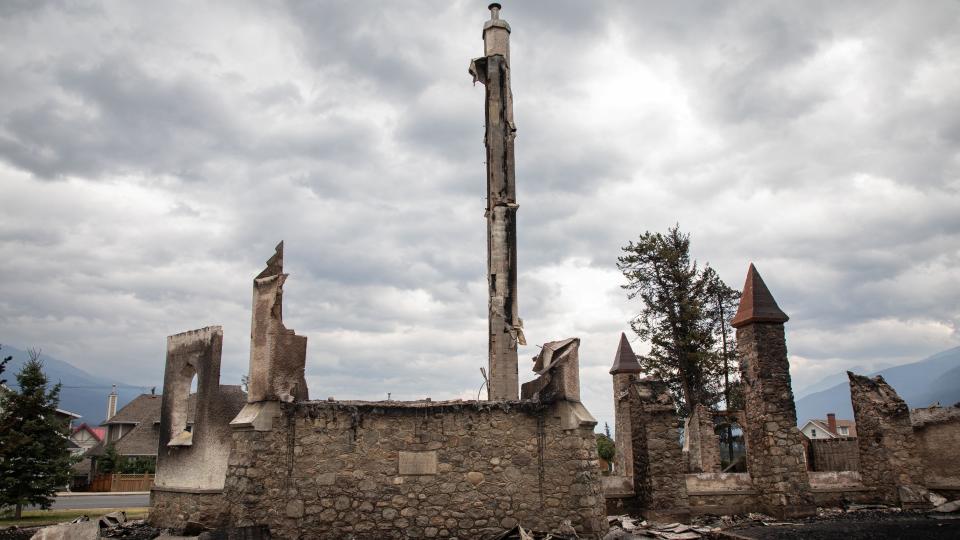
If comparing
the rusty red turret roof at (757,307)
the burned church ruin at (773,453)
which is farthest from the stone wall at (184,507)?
the rusty red turret roof at (757,307)

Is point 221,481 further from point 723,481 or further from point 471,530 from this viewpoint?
point 723,481

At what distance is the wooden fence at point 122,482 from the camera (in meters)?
35.2

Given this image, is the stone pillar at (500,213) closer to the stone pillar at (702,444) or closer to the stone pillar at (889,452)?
the stone pillar at (889,452)

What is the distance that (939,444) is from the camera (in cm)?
1736

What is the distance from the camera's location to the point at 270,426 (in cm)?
1027

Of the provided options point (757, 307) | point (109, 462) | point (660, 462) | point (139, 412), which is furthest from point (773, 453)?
point (139, 412)

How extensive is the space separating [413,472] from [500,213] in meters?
7.58

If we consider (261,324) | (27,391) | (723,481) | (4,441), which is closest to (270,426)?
(261,324)

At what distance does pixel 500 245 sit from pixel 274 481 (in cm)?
793

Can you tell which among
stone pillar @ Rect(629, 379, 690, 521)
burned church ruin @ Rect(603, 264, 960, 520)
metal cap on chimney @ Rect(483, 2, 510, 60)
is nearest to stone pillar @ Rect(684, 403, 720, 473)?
burned church ruin @ Rect(603, 264, 960, 520)

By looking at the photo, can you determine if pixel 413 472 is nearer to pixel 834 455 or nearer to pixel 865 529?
pixel 865 529

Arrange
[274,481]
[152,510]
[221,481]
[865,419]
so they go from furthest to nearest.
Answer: [865,419]
[152,510]
[221,481]
[274,481]

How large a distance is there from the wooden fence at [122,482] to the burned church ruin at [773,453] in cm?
2964

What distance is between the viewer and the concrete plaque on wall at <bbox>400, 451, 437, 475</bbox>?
34.2 ft
